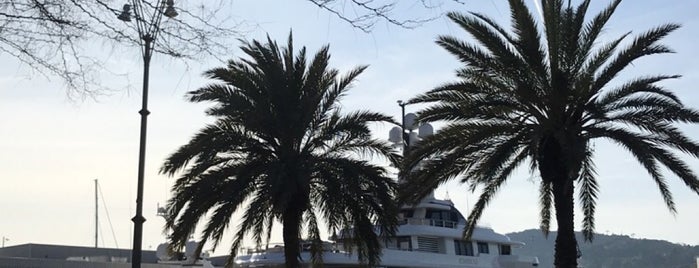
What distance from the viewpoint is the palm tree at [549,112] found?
19.0 m

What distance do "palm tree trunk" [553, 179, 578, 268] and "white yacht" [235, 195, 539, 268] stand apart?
1378 cm

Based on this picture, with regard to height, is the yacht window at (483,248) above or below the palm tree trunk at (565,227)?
above

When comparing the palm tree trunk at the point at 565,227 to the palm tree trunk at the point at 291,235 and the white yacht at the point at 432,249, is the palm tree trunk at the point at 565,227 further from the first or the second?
the white yacht at the point at 432,249

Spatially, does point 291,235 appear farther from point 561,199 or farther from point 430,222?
point 430,222

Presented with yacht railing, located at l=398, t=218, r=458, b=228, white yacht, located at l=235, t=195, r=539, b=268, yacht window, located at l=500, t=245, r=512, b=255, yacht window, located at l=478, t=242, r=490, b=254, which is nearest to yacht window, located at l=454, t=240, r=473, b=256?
white yacht, located at l=235, t=195, r=539, b=268

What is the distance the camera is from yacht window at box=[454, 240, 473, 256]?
4047cm

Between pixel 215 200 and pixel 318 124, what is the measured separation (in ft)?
10.5

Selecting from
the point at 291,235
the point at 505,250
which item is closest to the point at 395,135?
the point at 505,250

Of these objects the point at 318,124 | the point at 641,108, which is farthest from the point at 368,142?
the point at 641,108

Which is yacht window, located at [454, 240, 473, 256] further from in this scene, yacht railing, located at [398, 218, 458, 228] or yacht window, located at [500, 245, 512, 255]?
yacht window, located at [500, 245, 512, 255]

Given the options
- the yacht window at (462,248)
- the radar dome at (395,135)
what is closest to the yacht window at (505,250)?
the yacht window at (462,248)

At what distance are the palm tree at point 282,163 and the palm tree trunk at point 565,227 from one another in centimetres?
378

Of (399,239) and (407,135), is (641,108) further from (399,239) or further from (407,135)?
(399,239)

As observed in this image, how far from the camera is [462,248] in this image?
135ft
